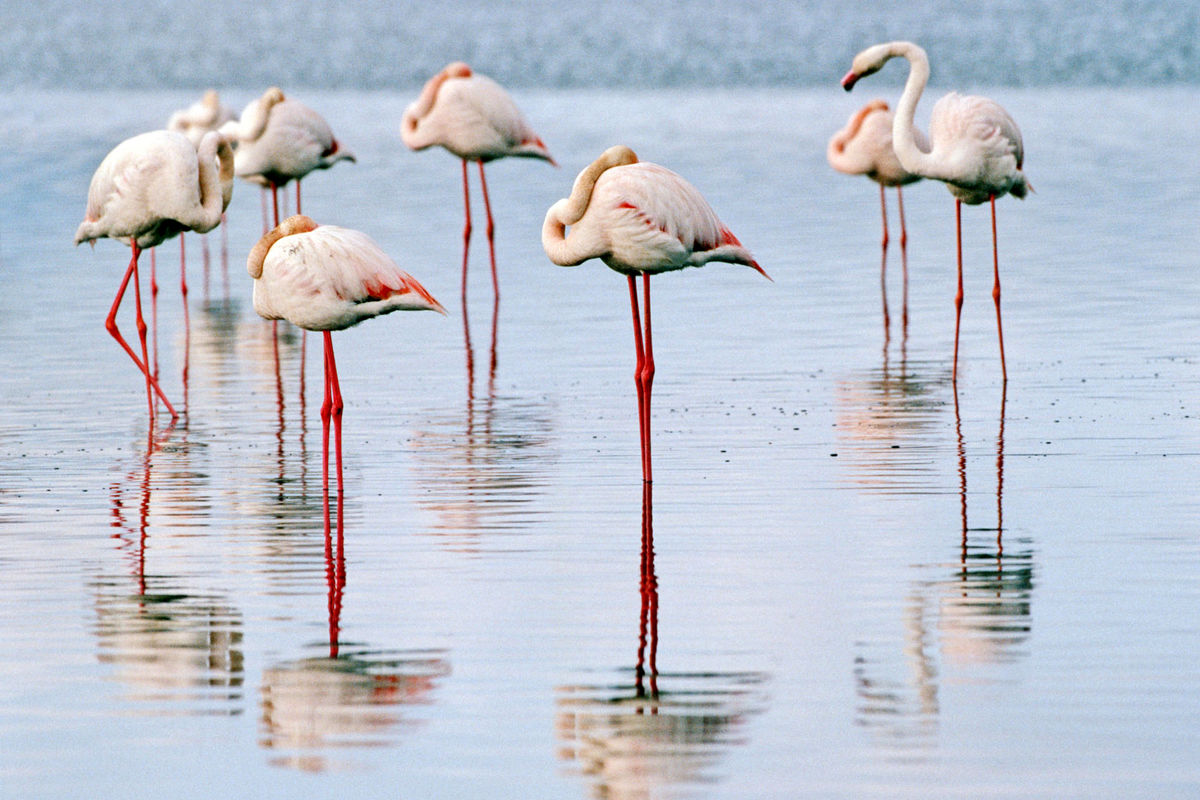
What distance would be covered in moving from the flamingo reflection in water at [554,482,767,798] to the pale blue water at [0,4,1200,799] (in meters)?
0.01

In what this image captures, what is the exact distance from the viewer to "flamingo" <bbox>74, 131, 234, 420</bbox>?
11656mm

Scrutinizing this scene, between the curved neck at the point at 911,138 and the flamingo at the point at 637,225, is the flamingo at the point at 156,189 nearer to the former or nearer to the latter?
the flamingo at the point at 637,225

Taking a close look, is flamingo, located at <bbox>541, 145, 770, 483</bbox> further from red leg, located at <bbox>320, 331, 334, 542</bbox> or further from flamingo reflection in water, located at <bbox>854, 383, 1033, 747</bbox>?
flamingo reflection in water, located at <bbox>854, 383, 1033, 747</bbox>

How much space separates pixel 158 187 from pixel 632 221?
12.1 ft

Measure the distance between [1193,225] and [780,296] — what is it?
6904 mm

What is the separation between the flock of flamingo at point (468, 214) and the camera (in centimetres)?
869

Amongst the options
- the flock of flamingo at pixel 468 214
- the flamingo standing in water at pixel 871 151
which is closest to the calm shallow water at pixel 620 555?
the flock of flamingo at pixel 468 214

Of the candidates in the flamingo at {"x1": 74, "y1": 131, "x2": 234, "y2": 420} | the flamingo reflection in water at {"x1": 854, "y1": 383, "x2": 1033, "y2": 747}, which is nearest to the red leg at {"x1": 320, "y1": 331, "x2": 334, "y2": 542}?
the flamingo reflection in water at {"x1": 854, "y1": 383, "x2": 1033, "y2": 747}

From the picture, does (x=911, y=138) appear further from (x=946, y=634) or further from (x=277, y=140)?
(x=946, y=634)

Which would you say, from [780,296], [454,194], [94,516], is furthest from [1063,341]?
[454,194]

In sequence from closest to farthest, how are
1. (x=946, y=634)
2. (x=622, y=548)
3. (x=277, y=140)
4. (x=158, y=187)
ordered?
(x=946, y=634)
(x=622, y=548)
(x=158, y=187)
(x=277, y=140)

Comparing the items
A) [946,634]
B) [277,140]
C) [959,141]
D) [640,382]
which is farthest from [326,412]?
[277,140]

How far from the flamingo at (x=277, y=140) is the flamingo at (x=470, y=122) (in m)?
0.81

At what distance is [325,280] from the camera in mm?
8578
